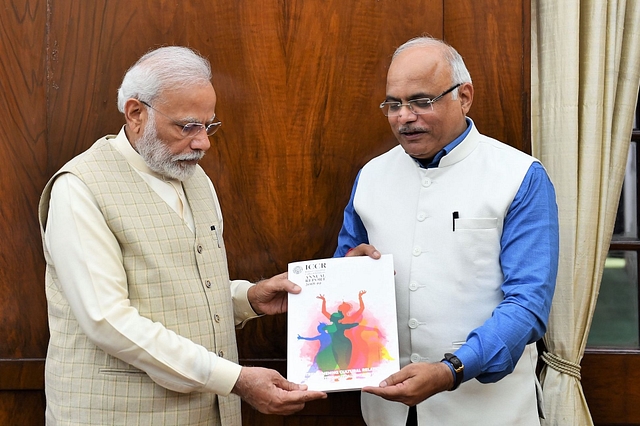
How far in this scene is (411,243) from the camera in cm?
243

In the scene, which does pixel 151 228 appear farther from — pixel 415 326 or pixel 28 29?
pixel 28 29

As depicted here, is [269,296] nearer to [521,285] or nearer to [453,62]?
[521,285]

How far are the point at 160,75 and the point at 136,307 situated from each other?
0.71 m

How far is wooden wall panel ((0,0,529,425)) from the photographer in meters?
2.82

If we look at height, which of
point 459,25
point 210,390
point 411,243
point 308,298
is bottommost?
point 210,390

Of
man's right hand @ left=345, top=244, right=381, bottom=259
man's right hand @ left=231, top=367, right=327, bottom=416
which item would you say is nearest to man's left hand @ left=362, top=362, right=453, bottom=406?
man's right hand @ left=231, top=367, right=327, bottom=416

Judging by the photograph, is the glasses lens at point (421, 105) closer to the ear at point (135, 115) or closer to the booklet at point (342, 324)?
the booklet at point (342, 324)

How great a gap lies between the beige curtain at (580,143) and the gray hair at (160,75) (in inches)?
51.3

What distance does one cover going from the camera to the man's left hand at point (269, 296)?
2.53m

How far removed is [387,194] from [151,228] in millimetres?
805

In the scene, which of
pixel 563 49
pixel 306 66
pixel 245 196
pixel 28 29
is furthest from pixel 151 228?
pixel 563 49

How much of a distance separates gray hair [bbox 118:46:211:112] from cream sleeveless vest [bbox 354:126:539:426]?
0.80m

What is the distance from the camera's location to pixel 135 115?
91.1 inches

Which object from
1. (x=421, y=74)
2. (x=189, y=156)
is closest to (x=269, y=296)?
(x=189, y=156)
